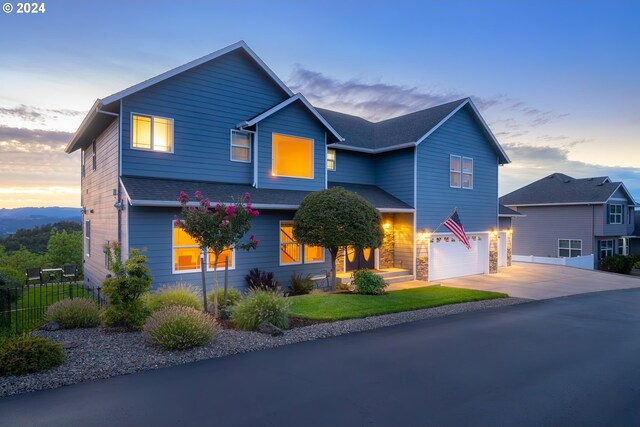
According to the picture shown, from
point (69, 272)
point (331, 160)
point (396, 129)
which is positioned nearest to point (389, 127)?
point (396, 129)

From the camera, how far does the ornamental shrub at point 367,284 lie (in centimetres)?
1362

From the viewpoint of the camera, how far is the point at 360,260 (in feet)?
60.7

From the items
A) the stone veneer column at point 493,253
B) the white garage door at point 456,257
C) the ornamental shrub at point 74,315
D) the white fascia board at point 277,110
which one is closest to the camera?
the ornamental shrub at point 74,315

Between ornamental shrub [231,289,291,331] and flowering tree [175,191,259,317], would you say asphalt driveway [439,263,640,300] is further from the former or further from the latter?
flowering tree [175,191,259,317]

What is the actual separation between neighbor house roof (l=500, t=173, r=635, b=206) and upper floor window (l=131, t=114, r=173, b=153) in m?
30.7

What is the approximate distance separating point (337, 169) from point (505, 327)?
11222 mm

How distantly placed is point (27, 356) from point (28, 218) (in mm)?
58554

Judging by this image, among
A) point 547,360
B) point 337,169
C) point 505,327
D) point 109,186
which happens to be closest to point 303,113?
point 337,169

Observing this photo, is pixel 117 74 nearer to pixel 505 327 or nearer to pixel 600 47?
pixel 505 327

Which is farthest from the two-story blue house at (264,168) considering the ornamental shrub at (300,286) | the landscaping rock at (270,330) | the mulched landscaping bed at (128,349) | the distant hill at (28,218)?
the distant hill at (28,218)

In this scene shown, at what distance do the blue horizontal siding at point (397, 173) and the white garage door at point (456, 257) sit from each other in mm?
2917

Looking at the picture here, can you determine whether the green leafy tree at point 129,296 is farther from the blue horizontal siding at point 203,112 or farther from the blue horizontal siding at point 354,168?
the blue horizontal siding at point 354,168

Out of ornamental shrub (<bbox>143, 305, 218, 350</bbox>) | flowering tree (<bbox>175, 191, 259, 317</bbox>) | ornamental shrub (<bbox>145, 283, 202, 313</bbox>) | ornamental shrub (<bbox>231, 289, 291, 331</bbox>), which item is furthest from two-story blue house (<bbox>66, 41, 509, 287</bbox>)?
ornamental shrub (<bbox>143, 305, 218, 350</bbox>)

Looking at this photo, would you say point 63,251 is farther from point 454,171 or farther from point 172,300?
point 454,171
